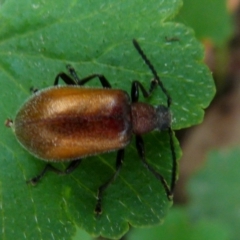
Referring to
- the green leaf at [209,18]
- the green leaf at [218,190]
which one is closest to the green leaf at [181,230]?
the green leaf at [218,190]

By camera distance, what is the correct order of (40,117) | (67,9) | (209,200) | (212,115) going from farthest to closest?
1. (212,115)
2. (209,200)
3. (67,9)
4. (40,117)

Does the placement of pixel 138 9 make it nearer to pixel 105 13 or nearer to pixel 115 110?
pixel 105 13

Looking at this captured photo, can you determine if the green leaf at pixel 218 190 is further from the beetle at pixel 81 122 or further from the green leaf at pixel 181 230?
the beetle at pixel 81 122

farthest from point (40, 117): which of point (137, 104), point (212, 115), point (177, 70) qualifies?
point (212, 115)

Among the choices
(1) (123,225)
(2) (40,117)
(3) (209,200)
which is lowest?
(3) (209,200)

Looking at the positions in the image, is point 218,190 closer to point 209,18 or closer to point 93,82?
point 209,18

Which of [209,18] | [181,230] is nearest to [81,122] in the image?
[181,230]
